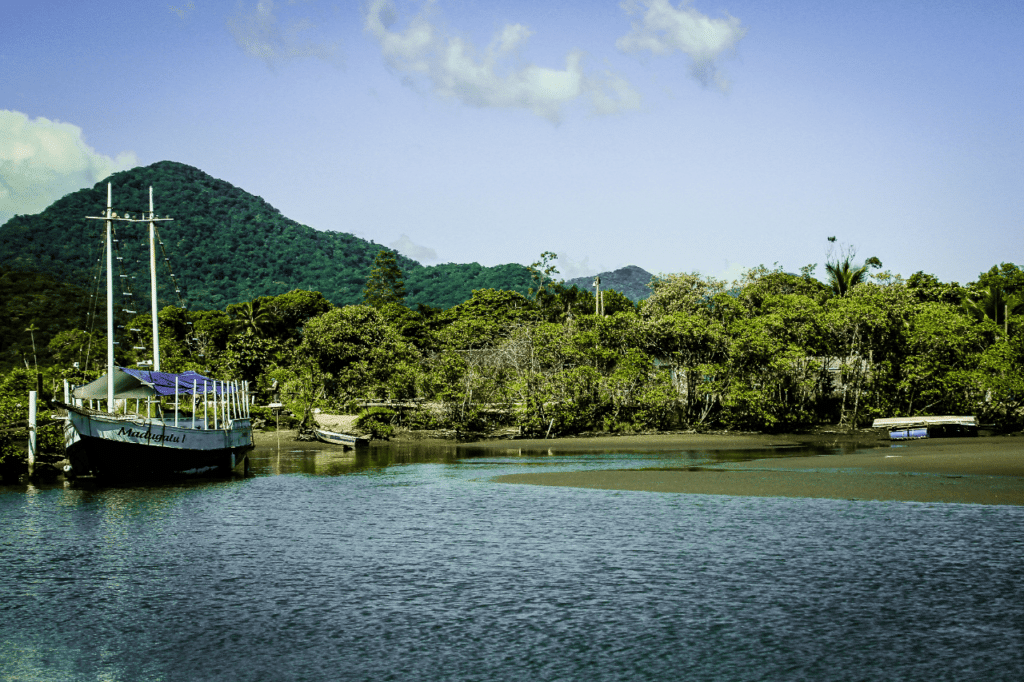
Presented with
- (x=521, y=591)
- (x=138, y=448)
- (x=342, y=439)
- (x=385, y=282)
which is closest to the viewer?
(x=521, y=591)

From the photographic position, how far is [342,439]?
59562 mm

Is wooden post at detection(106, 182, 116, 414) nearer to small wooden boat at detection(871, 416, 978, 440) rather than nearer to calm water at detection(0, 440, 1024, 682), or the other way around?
calm water at detection(0, 440, 1024, 682)

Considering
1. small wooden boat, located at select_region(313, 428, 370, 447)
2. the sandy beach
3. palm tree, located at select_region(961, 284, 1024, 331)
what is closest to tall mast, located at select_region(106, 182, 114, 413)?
the sandy beach

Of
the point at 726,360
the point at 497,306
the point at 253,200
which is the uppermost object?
the point at 253,200

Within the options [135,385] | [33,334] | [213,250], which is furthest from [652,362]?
[213,250]

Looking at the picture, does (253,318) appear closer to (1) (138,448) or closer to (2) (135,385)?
(2) (135,385)

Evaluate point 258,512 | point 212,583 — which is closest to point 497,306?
point 258,512

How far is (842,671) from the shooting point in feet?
40.9

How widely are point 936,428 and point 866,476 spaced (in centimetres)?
2150

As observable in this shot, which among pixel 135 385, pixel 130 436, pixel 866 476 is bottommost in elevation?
pixel 866 476

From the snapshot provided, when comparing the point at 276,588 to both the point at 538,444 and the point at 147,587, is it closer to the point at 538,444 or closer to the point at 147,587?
the point at 147,587

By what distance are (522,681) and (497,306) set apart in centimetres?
8247

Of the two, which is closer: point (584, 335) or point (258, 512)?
point (258, 512)

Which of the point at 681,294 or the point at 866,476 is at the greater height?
the point at 681,294
